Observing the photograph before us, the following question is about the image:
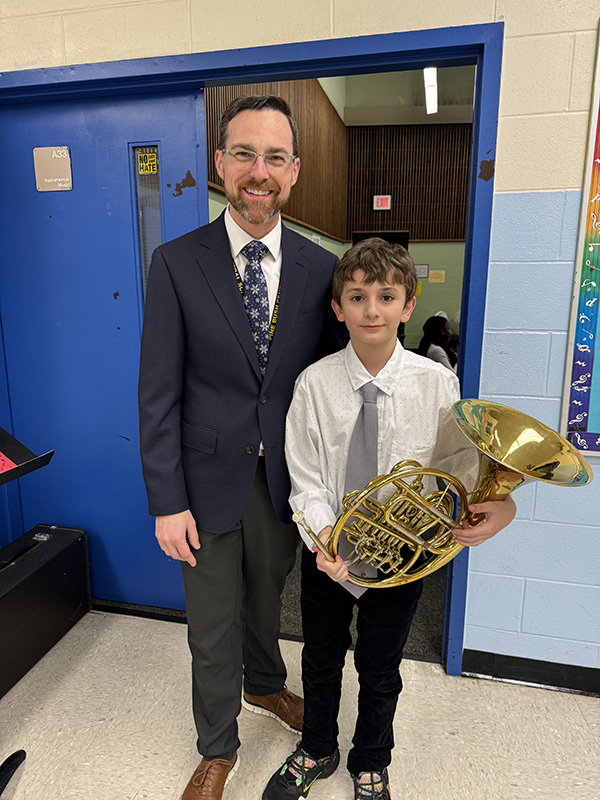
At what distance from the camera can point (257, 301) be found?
134 cm

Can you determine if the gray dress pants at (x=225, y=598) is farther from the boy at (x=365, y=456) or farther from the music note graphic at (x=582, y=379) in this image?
the music note graphic at (x=582, y=379)

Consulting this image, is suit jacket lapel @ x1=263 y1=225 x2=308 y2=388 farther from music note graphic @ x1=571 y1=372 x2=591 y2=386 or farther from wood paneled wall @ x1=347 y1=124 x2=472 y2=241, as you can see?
wood paneled wall @ x1=347 y1=124 x2=472 y2=241

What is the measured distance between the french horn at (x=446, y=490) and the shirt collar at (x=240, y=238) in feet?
2.06

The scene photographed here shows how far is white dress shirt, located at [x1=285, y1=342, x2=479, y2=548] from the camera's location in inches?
49.3

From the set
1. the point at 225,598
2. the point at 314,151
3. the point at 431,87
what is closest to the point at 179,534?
the point at 225,598

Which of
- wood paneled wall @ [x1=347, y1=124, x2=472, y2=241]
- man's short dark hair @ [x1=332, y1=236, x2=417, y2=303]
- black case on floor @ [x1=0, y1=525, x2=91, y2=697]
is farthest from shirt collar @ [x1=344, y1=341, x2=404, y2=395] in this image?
wood paneled wall @ [x1=347, y1=124, x2=472, y2=241]

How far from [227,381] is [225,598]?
61 cm

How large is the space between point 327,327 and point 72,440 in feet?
4.47

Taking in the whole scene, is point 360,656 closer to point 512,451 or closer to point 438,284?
point 512,451

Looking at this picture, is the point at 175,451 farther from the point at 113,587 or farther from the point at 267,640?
the point at 113,587

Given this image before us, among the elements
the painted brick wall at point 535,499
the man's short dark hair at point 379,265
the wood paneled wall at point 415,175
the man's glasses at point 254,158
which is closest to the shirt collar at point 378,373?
the man's short dark hair at point 379,265

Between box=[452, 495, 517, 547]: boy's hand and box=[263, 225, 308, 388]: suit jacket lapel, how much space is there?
586 millimetres

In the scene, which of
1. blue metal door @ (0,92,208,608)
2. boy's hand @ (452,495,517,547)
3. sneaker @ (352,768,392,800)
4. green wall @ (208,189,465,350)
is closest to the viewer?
boy's hand @ (452,495,517,547)

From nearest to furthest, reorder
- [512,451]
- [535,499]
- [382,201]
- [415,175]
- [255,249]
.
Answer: [512,451]
[255,249]
[535,499]
[415,175]
[382,201]
